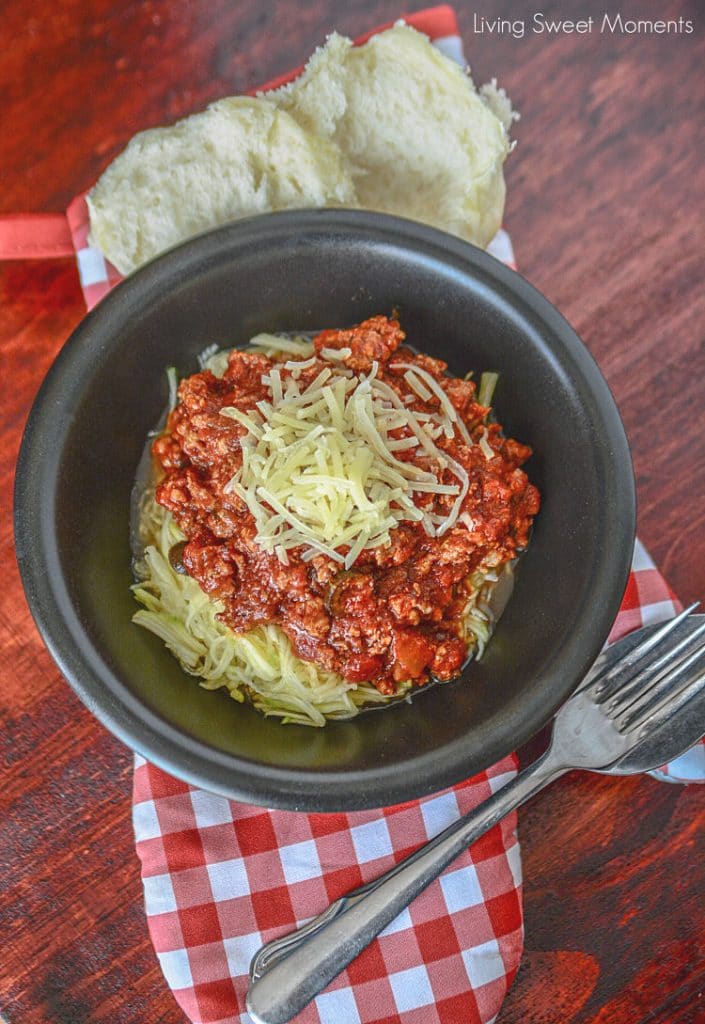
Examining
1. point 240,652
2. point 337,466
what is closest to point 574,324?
point 337,466

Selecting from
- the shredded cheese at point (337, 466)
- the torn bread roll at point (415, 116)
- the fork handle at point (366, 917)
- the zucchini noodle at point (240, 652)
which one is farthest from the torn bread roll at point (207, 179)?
the fork handle at point (366, 917)

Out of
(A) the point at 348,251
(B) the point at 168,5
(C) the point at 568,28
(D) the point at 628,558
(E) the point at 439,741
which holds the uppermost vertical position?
(C) the point at 568,28

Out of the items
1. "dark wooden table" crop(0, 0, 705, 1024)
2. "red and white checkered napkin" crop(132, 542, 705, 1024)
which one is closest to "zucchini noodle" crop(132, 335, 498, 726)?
"red and white checkered napkin" crop(132, 542, 705, 1024)

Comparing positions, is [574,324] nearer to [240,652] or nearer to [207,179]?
[207,179]

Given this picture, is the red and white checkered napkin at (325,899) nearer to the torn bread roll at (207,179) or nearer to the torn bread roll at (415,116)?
the torn bread roll at (207,179)

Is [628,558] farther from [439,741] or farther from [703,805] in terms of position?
[703,805]

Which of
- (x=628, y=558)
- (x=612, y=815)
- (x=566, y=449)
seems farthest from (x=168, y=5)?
(x=612, y=815)
